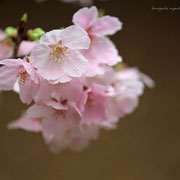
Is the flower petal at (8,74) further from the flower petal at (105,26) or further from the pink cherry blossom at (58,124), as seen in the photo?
the flower petal at (105,26)

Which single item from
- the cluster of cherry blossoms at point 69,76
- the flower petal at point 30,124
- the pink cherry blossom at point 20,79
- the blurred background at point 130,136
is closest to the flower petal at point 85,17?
the cluster of cherry blossoms at point 69,76

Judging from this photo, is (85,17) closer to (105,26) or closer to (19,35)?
(105,26)

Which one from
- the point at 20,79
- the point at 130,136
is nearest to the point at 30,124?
the point at 20,79

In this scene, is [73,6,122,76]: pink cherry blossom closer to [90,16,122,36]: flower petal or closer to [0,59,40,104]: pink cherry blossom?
[90,16,122,36]: flower petal

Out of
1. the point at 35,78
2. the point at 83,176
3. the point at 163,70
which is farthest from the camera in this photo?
the point at 163,70

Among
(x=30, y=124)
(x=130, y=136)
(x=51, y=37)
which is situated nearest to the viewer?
(x=51, y=37)

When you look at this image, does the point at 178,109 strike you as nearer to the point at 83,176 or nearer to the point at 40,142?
the point at 83,176

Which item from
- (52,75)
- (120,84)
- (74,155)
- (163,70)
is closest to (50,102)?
(52,75)

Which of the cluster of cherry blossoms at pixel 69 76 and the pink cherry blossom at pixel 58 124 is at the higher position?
the cluster of cherry blossoms at pixel 69 76
